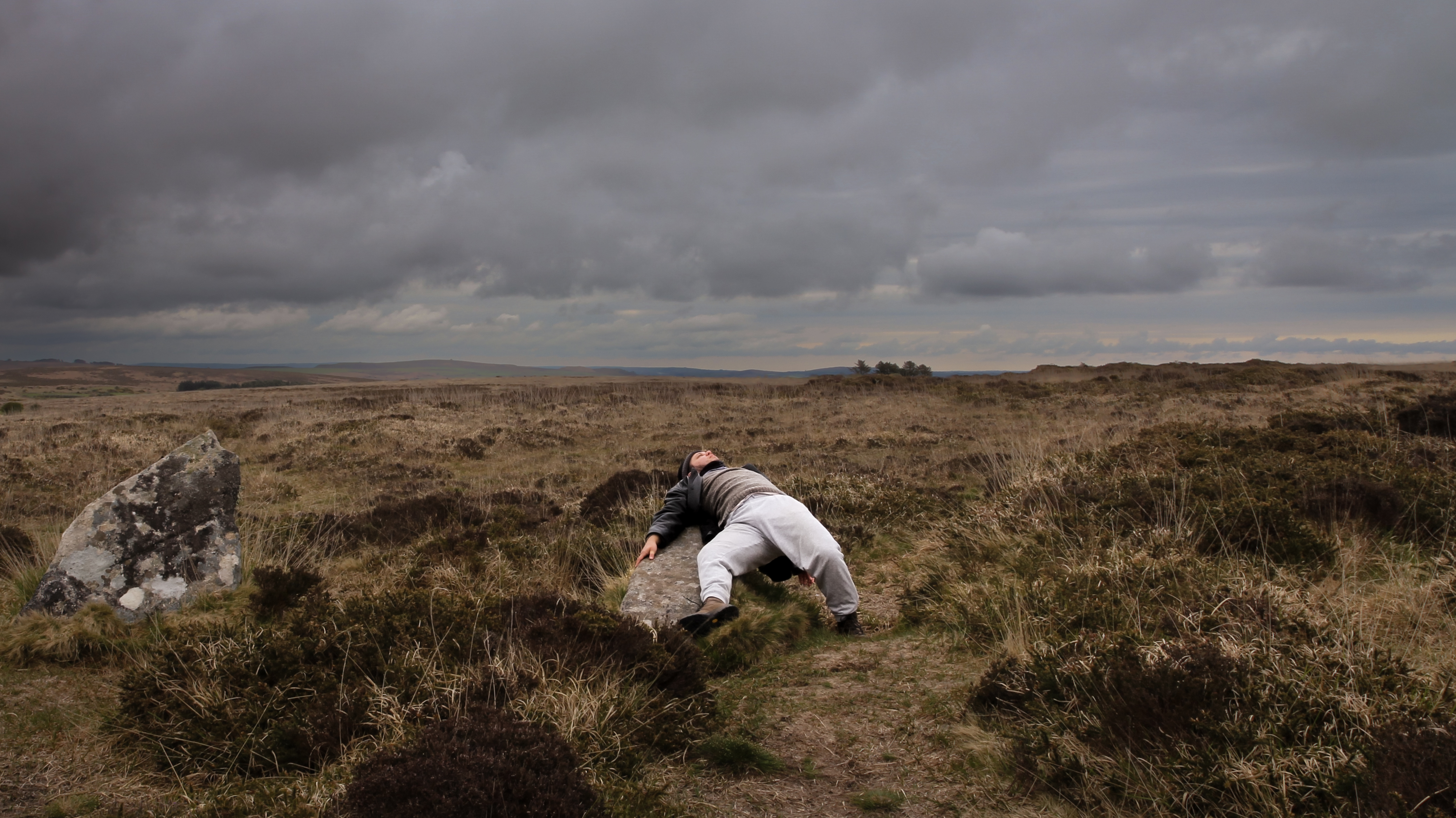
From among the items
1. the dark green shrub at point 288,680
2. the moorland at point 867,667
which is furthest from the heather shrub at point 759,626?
the dark green shrub at point 288,680

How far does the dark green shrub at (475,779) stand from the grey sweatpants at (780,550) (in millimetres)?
2365

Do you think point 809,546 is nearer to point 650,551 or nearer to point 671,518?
point 650,551

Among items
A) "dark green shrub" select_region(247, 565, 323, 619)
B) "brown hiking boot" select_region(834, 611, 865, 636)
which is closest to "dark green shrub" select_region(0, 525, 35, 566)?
"dark green shrub" select_region(247, 565, 323, 619)

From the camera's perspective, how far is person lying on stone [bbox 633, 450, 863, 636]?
212 inches

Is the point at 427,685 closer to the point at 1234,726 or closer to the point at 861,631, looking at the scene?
the point at 861,631

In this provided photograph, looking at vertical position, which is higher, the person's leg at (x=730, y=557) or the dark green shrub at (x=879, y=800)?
the person's leg at (x=730, y=557)

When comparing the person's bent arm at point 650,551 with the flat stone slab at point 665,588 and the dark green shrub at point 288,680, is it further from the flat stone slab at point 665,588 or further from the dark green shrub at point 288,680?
the dark green shrub at point 288,680

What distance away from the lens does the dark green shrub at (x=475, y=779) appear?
111 inches

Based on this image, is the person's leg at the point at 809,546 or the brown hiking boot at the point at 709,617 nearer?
the brown hiking boot at the point at 709,617

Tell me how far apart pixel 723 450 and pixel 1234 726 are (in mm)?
17409

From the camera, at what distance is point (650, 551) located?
625 centimetres

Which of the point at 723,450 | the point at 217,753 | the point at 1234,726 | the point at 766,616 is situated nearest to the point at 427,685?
the point at 217,753

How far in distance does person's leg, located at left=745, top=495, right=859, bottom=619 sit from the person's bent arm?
2.23 feet

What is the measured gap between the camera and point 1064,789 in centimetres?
328
